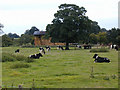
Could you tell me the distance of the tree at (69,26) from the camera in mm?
55562

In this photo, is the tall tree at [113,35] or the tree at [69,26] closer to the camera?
the tree at [69,26]

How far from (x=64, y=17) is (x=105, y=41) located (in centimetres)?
1516

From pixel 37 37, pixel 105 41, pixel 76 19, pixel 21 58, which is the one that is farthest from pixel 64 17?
pixel 37 37

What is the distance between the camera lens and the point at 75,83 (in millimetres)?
11234

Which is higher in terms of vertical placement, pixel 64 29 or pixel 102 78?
pixel 64 29

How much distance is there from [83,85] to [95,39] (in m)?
59.0

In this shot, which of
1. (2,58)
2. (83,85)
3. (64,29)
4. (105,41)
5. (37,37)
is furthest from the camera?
(37,37)

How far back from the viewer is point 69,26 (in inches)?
2196

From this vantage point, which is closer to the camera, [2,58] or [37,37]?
[2,58]

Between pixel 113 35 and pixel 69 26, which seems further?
pixel 113 35

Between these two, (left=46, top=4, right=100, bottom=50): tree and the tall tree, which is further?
the tall tree

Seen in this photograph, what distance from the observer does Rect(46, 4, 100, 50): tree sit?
55562 mm

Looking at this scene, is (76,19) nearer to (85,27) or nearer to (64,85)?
(85,27)

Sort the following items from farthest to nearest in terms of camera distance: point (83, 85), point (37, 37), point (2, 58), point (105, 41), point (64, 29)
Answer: point (37, 37) < point (105, 41) < point (64, 29) < point (2, 58) < point (83, 85)
